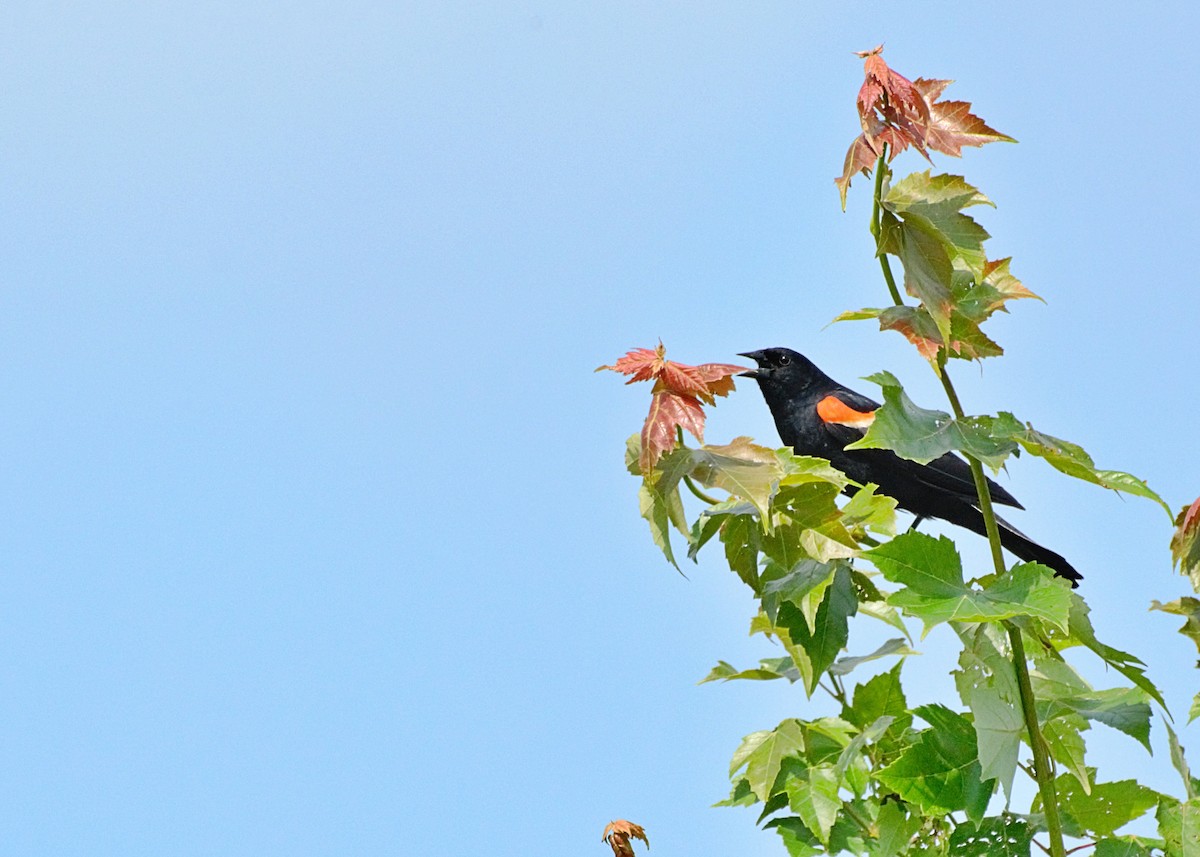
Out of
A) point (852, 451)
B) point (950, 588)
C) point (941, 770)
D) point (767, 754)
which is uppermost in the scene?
point (852, 451)

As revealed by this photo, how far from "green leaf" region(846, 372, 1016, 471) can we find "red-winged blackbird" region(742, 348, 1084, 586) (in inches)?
92.3

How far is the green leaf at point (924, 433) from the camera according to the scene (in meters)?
1.75

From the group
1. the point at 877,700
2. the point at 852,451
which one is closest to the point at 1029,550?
the point at 852,451

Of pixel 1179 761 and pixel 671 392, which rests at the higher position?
pixel 671 392

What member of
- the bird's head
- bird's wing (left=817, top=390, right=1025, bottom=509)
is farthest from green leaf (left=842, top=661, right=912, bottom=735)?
the bird's head

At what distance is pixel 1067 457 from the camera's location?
1835 mm

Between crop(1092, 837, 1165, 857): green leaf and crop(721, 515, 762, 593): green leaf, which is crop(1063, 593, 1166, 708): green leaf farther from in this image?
crop(721, 515, 762, 593): green leaf

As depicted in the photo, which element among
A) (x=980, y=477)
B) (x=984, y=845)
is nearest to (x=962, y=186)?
(x=980, y=477)

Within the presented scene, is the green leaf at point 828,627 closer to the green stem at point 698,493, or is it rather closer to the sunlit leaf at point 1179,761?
the green stem at point 698,493

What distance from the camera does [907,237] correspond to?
74.3 inches

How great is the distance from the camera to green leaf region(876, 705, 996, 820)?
6.25ft

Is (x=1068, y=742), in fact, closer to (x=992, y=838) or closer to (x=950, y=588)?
(x=992, y=838)

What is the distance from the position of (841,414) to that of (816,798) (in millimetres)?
2586

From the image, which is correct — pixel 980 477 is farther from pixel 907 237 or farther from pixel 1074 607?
pixel 907 237
